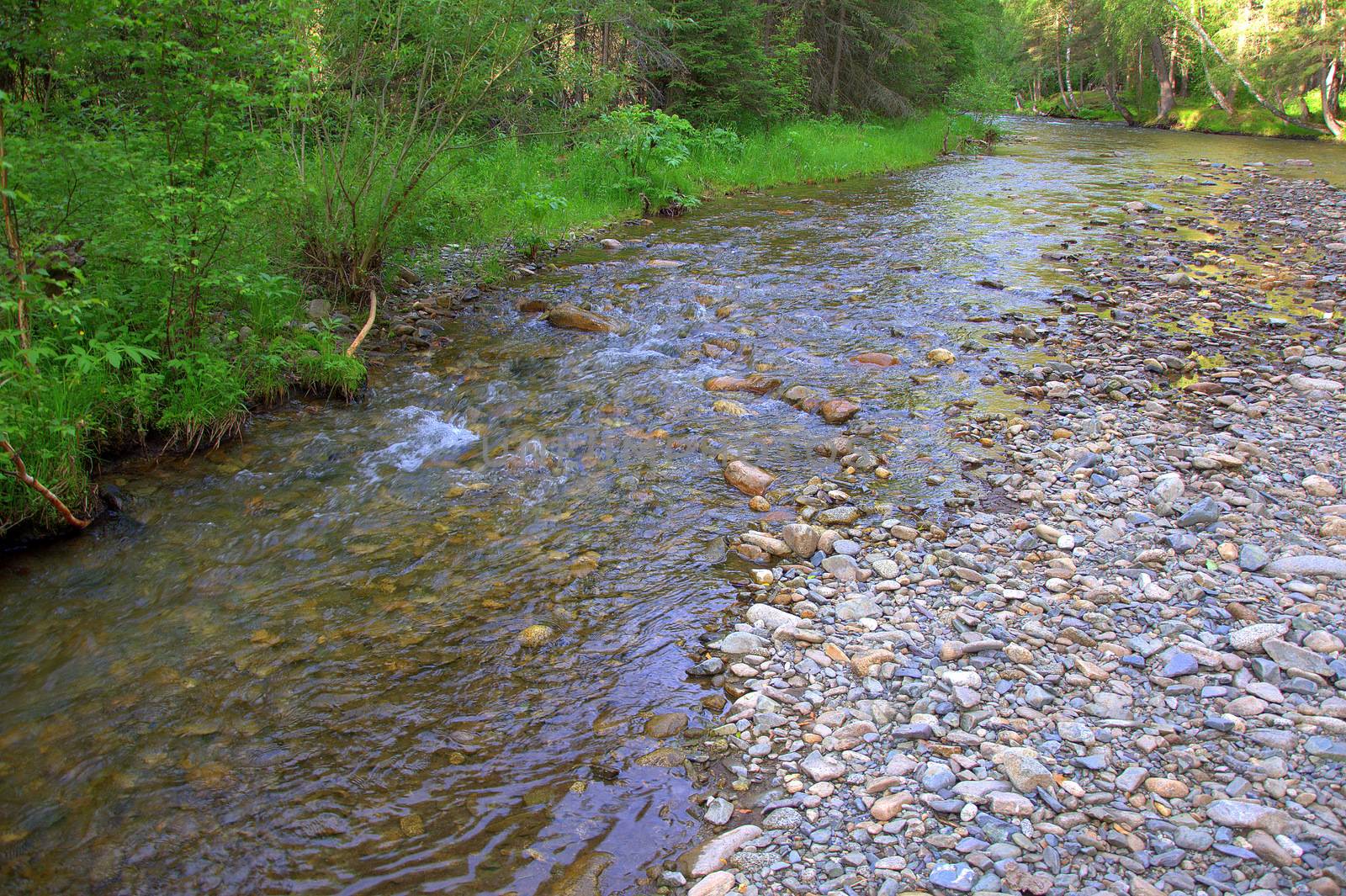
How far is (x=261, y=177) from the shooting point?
685 centimetres

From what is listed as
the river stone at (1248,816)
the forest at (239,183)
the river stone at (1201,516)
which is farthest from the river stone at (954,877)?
the forest at (239,183)

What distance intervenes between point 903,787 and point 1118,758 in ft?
2.78

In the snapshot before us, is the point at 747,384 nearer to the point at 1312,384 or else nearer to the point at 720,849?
A: the point at 1312,384

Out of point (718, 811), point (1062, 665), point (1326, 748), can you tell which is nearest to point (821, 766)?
point (718, 811)

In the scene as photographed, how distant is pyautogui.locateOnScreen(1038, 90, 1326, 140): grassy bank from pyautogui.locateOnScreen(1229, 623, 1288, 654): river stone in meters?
38.7

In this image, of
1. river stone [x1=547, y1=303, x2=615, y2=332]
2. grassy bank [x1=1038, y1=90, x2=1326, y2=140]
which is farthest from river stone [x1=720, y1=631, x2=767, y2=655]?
grassy bank [x1=1038, y1=90, x2=1326, y2=140]

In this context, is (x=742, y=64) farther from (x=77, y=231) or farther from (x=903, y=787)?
(x=903, y=787)

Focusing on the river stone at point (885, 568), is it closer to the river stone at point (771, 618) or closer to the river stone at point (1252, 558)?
the river stone at point (771, 618)

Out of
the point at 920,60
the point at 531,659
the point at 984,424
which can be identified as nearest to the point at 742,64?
the point at 920,60

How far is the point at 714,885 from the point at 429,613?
7.60ft

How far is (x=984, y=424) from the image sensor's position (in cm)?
680

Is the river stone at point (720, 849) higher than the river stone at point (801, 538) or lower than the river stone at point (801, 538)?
lower

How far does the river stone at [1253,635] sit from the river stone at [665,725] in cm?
253

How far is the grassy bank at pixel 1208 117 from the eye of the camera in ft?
112
